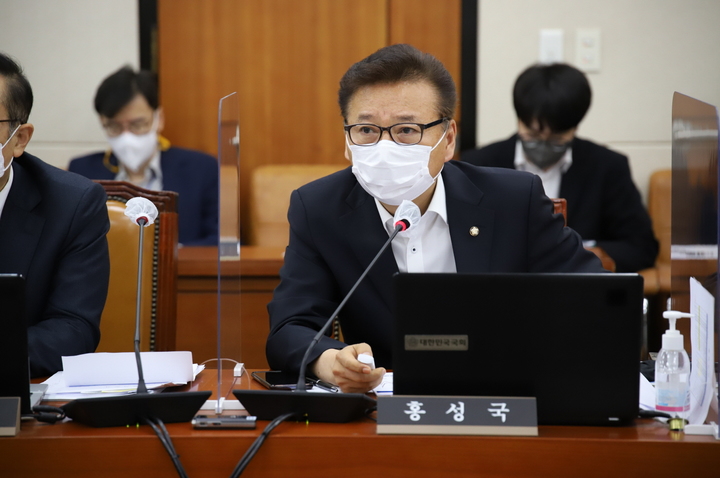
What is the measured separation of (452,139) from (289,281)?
18.4 inches

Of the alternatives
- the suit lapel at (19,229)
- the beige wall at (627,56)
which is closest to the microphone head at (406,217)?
the suit lapel at (19,229)

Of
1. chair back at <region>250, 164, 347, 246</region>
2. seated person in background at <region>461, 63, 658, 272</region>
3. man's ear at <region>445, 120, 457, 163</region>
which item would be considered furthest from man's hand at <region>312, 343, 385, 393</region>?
chair back at <region>250, 164, 347, 246</region>

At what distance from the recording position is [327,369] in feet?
A: 4.31

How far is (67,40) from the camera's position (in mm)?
3795

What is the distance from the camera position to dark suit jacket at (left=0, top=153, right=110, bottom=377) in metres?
1.64

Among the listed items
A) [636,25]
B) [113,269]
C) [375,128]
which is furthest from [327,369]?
[636,25]

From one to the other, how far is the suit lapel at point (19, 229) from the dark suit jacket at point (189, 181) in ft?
5.94

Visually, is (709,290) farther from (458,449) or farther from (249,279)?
(249,279)

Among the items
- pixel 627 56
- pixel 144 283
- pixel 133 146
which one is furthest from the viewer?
pixel 627 56

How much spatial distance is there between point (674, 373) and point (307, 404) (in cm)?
52

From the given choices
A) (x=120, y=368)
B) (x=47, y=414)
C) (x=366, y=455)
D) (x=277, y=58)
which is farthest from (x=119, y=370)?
(x=277, y=58)

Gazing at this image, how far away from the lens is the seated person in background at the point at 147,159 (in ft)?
11.5

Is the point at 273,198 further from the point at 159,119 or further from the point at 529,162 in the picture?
the point at 529,162

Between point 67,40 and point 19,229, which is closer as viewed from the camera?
point 19,229
